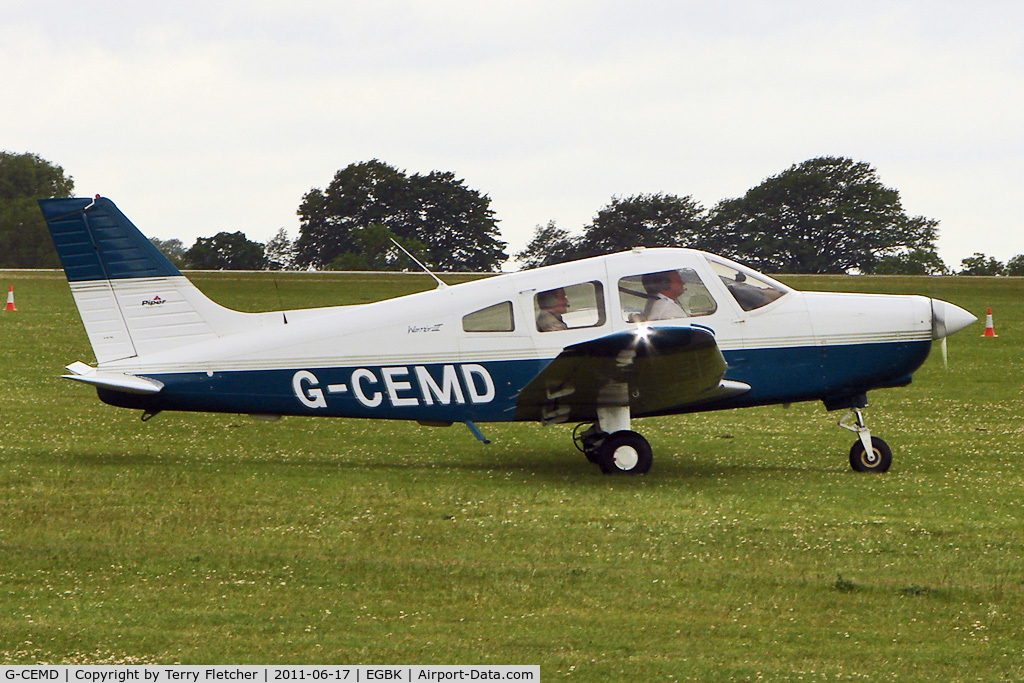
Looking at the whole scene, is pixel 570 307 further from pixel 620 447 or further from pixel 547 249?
pixel 547 249

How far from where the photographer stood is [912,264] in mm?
48594

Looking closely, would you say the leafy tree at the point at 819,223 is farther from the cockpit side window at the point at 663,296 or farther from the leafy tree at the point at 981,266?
the cockpit side window at the point at 663,296

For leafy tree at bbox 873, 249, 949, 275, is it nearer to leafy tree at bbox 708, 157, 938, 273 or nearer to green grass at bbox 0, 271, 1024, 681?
leafy tree at bbox 708, 157, 938, 273

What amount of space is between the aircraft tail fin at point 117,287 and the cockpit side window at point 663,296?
3.82 meters

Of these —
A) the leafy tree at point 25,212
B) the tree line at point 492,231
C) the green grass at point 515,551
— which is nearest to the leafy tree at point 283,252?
the tree line at point 492,231

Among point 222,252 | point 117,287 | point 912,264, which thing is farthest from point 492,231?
point 117,287

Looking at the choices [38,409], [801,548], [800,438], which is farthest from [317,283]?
[801,548]

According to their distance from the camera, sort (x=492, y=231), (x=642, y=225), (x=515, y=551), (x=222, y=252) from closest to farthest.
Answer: (x=515, y=551) → (x=642, y=225) → (x=222, y=252) → (x=492, y=231)

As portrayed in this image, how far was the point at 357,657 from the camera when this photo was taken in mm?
5762

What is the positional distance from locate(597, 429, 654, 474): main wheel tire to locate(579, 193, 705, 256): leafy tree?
1061cm

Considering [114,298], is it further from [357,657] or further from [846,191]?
[846,191]

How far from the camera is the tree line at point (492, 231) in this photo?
3909cm

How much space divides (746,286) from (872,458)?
6.75ft

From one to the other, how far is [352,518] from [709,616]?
3397 millimetres
